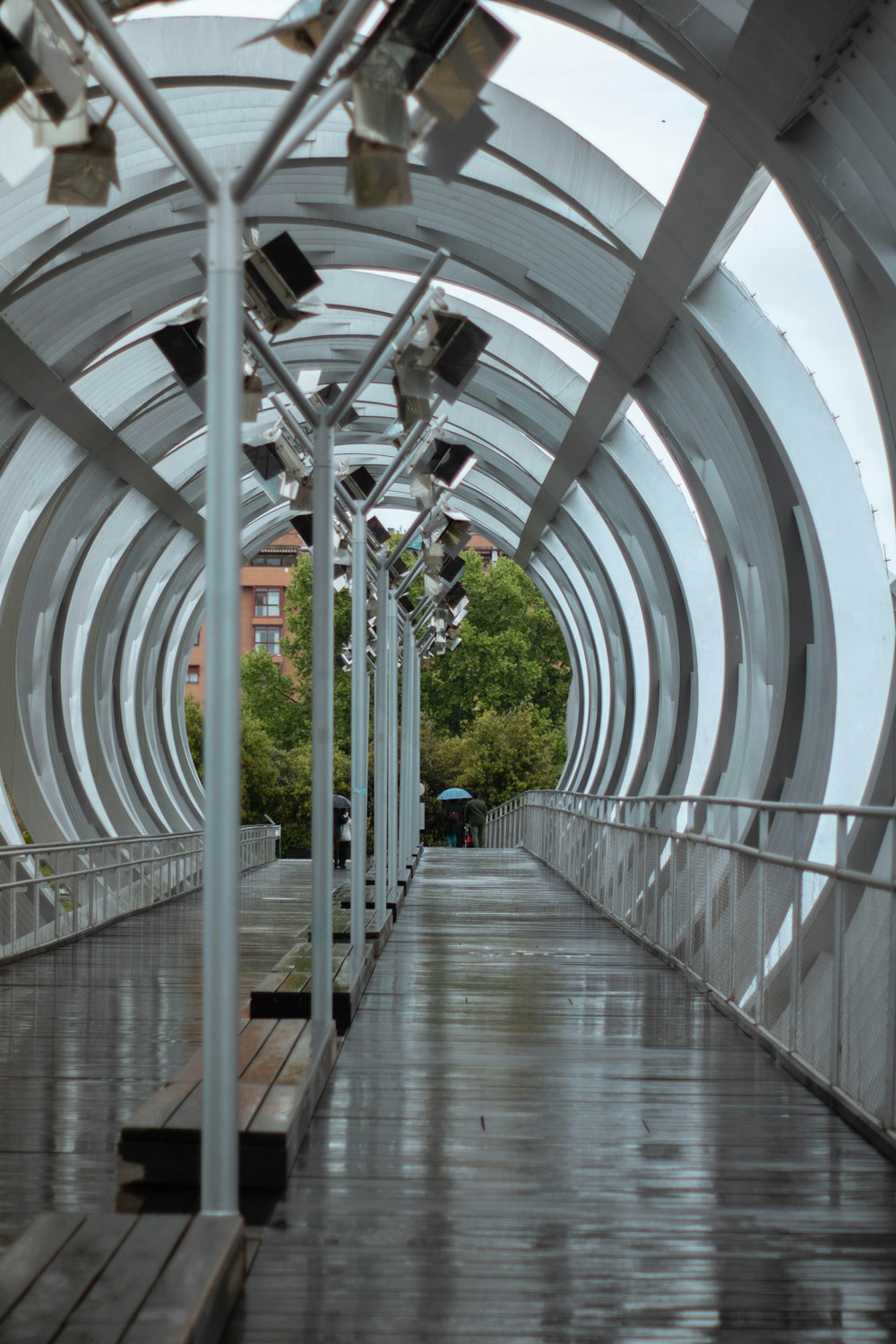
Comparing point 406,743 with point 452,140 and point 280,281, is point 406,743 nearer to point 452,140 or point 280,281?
point 280,281

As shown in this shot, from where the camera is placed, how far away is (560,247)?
41.8ft

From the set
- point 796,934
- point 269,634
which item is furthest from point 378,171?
point 269,634

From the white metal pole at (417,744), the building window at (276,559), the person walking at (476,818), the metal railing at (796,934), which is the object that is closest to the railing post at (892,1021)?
the metal railing at (796,934)

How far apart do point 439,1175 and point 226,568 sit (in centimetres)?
226

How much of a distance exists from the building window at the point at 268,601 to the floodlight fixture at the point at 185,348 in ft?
219

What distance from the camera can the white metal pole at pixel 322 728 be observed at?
6473 mm

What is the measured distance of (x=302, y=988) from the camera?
7.21 m

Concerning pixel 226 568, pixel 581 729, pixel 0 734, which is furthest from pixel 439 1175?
pixel 581 729

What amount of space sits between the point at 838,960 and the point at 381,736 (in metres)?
7.27

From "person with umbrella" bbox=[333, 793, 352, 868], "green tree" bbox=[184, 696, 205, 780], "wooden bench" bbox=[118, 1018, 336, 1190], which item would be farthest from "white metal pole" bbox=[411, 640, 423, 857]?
"green tree" bbox=[184, 696, 205, 780]

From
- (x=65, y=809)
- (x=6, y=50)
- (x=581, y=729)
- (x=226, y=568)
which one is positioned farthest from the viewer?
(x=581, y=729)

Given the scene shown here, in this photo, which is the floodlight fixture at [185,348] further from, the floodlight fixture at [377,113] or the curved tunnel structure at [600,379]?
the curved tunnel structure at [600,379]

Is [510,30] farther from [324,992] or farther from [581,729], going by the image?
[581,729]

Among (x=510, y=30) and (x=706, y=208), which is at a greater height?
(x=706, y=208)
